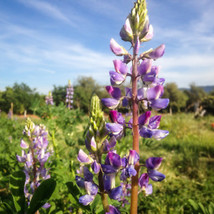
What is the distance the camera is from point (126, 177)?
0.76m

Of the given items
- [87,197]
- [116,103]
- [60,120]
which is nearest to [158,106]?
[116,103]

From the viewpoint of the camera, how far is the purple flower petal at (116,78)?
2.85 ft

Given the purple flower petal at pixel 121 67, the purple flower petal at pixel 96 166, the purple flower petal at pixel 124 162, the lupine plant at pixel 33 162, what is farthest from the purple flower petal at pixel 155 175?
the lupine plant at pixel 33 162

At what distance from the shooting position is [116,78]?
2.85ft

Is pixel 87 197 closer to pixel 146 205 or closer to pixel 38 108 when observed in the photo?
pixel 146 205

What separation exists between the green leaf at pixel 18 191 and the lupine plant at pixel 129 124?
25cm

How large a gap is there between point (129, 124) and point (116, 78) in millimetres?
216

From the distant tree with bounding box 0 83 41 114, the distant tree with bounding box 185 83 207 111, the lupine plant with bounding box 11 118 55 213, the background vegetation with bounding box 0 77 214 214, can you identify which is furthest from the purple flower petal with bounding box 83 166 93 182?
the distant tree with bounding box 185 83 207 111

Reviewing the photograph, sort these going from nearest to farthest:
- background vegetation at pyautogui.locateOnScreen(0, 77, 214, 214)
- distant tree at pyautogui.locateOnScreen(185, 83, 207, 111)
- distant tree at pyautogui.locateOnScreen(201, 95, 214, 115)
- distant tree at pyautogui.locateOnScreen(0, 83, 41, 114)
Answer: background vegetation at pyautogui.locateOnScreen(0, 77, 214, 214), distant tree at pyautogui.locateOnScreen(201, 95, 214, 115), distant tree at pyautogui.locateOnScreen(0, 83, 41, 114), distant tree at pyautogui.locateOnScreen(185, 83, 207, 111)

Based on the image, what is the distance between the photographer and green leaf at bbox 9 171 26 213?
0.79 metres

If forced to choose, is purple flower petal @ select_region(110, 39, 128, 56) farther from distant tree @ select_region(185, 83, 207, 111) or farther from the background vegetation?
distant tree @ select_region(185, 83, 207, 111)

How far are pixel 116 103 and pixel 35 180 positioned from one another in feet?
3.56

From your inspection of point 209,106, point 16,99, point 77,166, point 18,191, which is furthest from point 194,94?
point 18,191

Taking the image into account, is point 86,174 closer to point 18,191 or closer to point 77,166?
point 18,191
